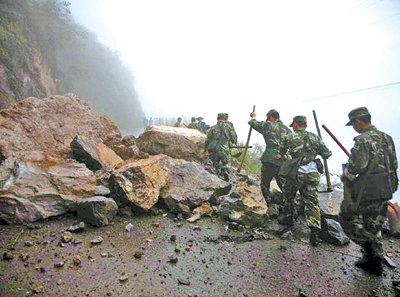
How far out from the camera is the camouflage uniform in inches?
144

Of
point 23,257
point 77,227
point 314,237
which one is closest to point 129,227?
point 77,227

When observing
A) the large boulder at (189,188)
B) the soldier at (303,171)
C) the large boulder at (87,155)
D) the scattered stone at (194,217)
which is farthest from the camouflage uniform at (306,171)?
the large boulder at (87,155)

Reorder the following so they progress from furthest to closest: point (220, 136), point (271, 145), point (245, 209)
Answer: point (220, 136) < point (271, 145) < point (245, 209)

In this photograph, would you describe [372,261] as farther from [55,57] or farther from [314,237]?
[55,57]

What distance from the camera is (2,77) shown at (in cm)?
1162

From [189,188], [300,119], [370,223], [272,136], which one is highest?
[300,119]

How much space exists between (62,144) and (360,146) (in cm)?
575

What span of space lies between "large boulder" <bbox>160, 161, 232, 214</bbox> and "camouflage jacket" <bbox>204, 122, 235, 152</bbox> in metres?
1.39

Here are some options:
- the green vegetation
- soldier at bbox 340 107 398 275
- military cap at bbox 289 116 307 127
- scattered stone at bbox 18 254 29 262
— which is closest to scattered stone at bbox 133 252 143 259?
scattered stone at bbox 18 254 29 262

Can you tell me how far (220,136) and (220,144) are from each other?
9.2 inches

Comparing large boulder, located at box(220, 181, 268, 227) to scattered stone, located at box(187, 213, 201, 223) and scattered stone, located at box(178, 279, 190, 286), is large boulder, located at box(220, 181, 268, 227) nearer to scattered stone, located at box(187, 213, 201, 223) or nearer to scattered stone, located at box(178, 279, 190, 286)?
scattered stone, located at box(187, 213, 201, 223)

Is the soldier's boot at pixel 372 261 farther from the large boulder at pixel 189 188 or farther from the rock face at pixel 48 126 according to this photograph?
the rock face at pixel 48 126

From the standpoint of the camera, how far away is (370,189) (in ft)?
8.77

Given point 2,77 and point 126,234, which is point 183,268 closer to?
point 126,234
